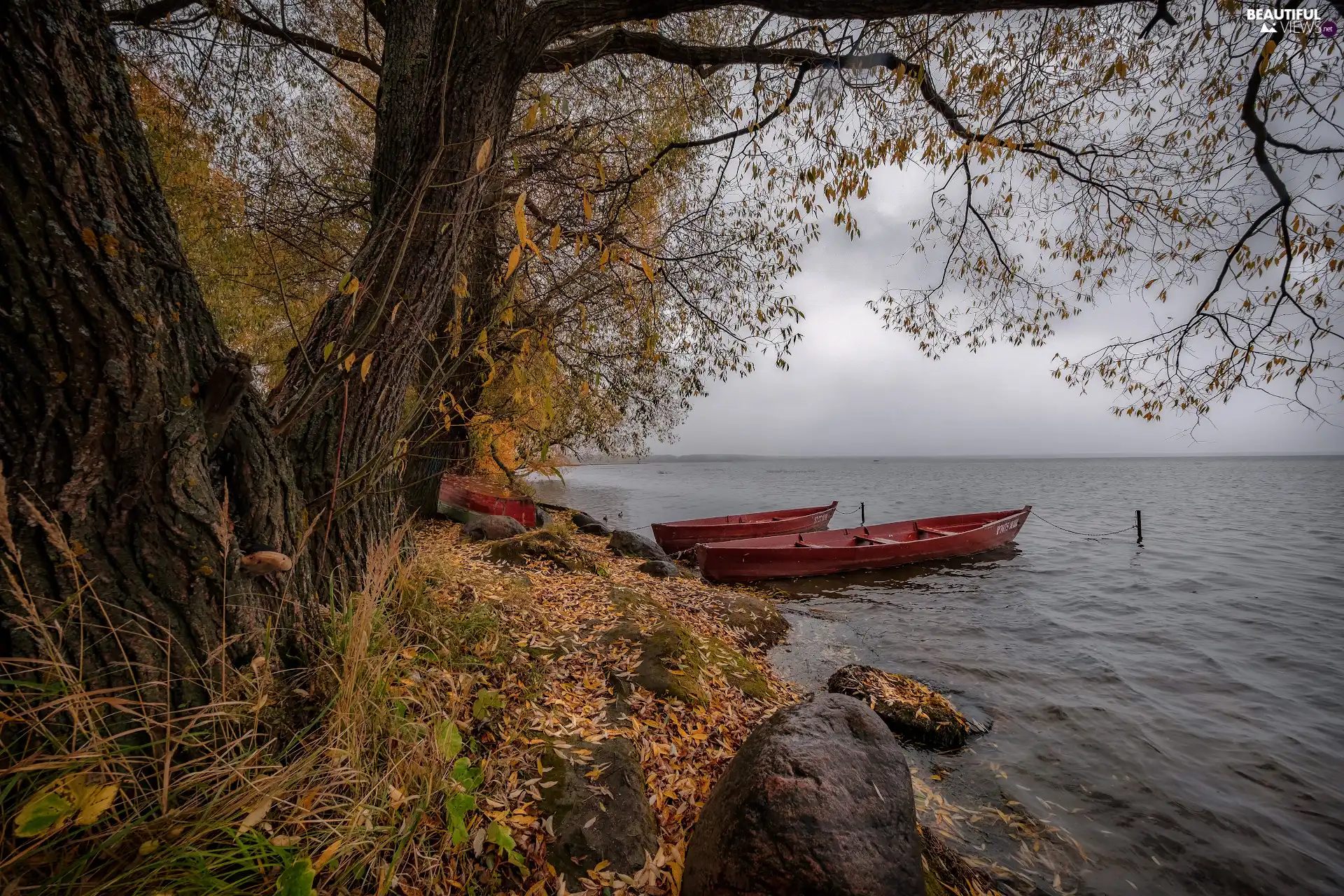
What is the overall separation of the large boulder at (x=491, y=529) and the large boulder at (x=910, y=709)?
207 inches

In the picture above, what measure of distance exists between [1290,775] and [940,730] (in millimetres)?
3717

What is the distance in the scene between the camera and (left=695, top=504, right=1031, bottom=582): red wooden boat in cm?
1097

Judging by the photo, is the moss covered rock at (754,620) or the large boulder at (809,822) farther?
the moss covered rock at (754,620)

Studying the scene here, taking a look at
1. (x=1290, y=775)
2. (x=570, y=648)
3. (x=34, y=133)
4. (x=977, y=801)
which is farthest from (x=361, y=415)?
(x=1290, y=775)

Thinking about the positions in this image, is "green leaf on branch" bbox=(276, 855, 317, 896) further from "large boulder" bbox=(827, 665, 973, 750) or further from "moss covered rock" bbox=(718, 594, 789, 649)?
"moss covered rock" bbox=(718, 594, 789, 649)

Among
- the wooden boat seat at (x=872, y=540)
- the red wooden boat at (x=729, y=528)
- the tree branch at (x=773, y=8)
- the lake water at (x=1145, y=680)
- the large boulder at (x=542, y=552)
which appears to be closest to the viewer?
the tree branch at (x=773, y=8)

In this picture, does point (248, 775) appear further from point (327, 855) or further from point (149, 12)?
point (149, 12)

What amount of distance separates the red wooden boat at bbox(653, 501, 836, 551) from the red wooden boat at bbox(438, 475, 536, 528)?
3.80 metres

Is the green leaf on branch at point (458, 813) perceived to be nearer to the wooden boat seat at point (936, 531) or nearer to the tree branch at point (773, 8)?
the tree branch at point (773, 8)

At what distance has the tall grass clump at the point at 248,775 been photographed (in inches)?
57.8

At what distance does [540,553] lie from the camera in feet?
22.1

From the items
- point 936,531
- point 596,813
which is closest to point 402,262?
point 596,813

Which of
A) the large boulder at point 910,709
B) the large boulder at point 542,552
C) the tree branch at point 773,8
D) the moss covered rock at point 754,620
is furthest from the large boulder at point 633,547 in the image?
the tree branch at point 773,8

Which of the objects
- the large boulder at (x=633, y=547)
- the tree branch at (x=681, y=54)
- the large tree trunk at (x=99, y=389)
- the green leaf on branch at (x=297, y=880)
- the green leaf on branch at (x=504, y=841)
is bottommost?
the large boulder at (x=633, y=547)
